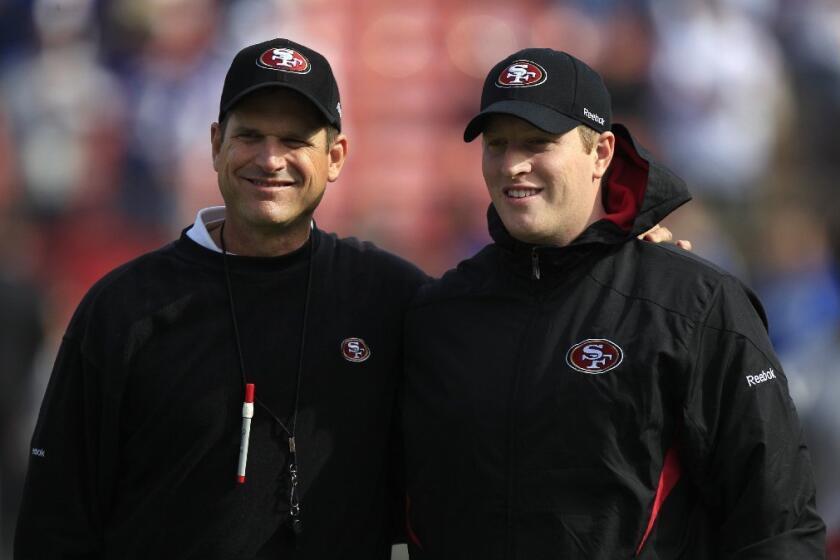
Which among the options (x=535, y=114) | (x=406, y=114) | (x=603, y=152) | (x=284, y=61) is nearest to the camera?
(x=535, y=114)

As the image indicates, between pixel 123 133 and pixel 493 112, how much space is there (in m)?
4.18

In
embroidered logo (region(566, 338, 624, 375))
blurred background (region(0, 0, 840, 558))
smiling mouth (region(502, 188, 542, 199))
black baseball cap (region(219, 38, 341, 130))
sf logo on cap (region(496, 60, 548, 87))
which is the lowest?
embroidered logo (region(566, 338, 624, 375))

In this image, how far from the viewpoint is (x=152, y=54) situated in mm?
6465

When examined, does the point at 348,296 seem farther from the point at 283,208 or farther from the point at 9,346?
the point at 9,346

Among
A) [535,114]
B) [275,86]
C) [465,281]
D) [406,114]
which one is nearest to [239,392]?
[465,281]

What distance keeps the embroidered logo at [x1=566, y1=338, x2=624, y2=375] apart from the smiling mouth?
339mm

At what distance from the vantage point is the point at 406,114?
651cm

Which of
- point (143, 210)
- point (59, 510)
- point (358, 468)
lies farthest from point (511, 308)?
point (143, 210)

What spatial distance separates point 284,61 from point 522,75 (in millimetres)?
579

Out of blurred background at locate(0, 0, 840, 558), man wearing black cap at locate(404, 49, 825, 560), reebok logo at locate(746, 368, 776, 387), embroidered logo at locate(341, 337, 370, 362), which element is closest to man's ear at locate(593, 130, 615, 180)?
man wearing black cap at locate(404, 49, 825, 560)

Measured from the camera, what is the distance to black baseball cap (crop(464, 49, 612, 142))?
8.39 feet

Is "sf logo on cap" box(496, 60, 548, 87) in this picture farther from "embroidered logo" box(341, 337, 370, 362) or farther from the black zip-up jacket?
"embroidered logo" box(341, 337, 370, 362)

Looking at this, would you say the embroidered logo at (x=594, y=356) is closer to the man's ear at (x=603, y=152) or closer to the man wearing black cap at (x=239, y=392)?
the man's ear at (x=603, y=152)

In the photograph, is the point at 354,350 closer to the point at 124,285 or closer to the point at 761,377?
the point at 124,285
